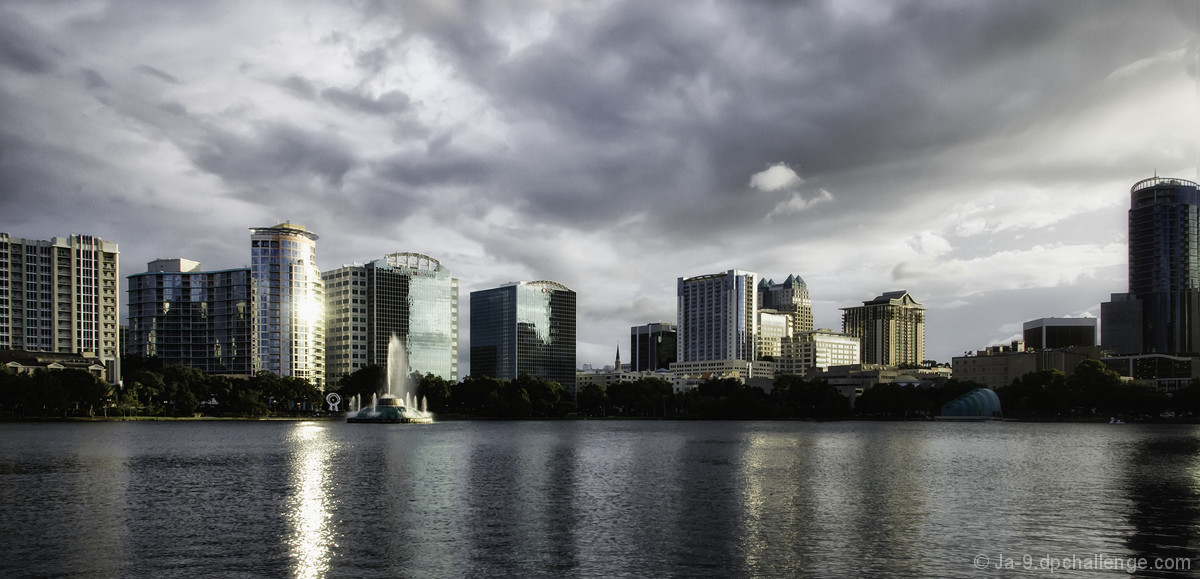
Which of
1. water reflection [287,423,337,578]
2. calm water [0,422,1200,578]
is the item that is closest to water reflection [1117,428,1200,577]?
calm water [0,422,1200,578]

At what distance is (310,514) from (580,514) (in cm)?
1803

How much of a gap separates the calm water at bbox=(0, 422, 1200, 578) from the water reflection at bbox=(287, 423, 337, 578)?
0.73ft

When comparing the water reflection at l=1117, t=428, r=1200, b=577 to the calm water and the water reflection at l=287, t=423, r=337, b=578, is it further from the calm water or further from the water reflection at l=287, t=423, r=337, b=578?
the water reflection at l=287, t=423, r=337, b=578

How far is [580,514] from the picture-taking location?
5947 cm

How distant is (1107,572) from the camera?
136ft

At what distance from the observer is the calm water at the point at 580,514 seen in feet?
144

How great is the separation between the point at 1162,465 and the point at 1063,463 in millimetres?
9595

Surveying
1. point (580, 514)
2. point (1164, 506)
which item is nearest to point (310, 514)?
point (580, 514)

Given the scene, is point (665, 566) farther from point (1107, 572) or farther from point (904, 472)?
point (904, 472)

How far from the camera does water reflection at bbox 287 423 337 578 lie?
1745 inches

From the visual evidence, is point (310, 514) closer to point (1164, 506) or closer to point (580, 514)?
point (580, 514)

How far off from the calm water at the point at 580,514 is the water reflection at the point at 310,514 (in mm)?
221

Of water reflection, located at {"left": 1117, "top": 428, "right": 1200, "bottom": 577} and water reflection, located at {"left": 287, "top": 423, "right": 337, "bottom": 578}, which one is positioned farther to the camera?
water reflection, located at {"left": 1117, "top": 428, "right": 1200, "bottom": 577}

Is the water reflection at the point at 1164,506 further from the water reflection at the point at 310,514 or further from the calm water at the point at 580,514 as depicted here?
the water reflection at the point at 310,514
